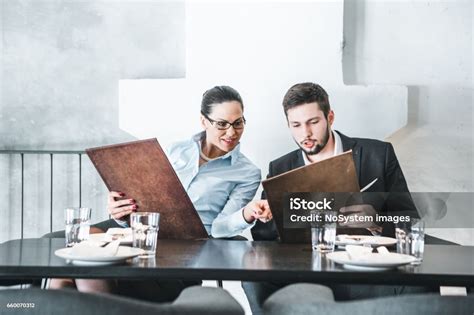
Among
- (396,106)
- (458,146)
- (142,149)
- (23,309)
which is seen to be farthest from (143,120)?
(23,309)

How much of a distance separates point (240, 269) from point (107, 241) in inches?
26.2

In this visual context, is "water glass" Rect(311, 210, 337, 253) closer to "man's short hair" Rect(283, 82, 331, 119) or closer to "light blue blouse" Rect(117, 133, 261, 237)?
"light blue blouse" Rect(117, 133, 261, 237)

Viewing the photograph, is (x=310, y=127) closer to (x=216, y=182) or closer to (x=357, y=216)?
(x=216, y=182)

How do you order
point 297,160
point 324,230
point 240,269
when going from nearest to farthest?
point 240,269, point 324,230, point 297,160

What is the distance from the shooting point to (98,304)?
4.58 ft

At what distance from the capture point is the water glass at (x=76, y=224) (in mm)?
2328

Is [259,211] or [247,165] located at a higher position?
[247,165]

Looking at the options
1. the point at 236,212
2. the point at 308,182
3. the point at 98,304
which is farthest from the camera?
the point at 236,212

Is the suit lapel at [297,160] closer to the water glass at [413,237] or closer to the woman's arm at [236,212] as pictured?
the woman's arm at [236,212]

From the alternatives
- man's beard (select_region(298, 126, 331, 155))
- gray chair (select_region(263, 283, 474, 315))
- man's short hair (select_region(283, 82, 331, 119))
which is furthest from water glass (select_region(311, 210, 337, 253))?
man's short hair (select_region(283, 82, 331, 119))

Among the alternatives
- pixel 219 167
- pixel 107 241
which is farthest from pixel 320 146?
pixel 107 241

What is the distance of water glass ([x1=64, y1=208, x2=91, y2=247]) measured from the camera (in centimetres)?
233

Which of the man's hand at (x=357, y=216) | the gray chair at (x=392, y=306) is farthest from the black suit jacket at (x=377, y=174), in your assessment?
the gray chair at (x=392, y=306)

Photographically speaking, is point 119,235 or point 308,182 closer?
point 119,235
